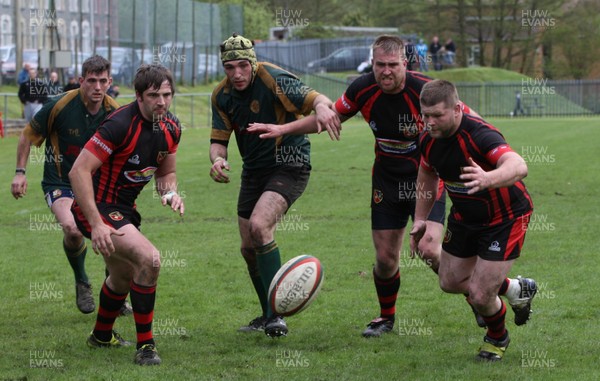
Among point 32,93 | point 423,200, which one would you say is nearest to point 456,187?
point 423,200

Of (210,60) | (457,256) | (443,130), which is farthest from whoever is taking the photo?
(210,60)

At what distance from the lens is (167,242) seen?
12.3m

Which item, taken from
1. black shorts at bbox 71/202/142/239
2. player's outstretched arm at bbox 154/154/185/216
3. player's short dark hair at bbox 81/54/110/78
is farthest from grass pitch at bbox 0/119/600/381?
player's short dark hair at bbox 81/54/110/78

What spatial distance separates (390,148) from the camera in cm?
773

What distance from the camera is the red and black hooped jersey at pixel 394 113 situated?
7523 mm

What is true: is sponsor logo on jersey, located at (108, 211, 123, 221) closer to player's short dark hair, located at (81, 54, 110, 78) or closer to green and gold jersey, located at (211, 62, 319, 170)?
green and gold jersey, located at (211, 62, 319, 170)

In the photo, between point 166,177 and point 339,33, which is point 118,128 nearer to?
point 166,177

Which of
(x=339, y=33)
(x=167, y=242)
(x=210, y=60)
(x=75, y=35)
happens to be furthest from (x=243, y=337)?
(x=339, y=33)

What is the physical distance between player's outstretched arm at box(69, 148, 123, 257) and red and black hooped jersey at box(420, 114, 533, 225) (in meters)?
2.30

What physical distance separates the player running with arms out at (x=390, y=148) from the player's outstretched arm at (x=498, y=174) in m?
1.03

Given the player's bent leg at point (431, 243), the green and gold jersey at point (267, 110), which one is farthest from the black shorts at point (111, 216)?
the player's bent leg at point (431, 243)

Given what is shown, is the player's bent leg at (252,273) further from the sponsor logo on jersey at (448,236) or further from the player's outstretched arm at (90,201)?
the sponsor logo on jersey at (448,236)

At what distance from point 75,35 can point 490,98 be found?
22733 mm

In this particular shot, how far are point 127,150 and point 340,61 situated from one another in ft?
161
